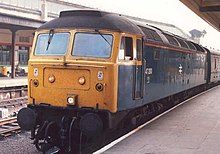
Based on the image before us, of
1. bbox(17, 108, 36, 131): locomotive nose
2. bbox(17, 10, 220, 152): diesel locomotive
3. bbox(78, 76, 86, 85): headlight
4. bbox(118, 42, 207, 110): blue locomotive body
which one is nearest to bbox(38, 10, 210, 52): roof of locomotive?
bbox(17, 10, 220, 152): diesel locomotive

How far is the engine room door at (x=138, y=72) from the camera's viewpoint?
9.11 m

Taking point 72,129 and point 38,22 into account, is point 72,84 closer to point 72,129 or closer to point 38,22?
point 72,129

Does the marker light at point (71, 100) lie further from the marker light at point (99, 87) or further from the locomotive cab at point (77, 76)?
the marker light at point (99, 87)

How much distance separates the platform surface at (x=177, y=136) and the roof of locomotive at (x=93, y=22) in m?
2.63

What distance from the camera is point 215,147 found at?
7.98 metres

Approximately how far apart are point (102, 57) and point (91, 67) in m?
0.38

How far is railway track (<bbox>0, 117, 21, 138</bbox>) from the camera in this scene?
11.1 m

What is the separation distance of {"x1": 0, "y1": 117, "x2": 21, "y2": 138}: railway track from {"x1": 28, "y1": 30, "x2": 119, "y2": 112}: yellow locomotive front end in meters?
2.97

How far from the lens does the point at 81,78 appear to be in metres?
8.13

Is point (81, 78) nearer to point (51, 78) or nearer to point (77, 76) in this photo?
point (77, 76)

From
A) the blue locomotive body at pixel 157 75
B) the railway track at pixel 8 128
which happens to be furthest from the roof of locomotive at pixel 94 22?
the railway track at pixel 8 128

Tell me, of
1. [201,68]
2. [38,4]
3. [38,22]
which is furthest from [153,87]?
[38,4]

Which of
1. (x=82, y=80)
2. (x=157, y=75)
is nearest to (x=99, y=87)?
(x=82, y=80)

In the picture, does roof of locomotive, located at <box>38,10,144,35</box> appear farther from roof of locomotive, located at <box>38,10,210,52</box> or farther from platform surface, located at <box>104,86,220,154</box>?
platform surface, located at <box>104,86,220,154</box>
